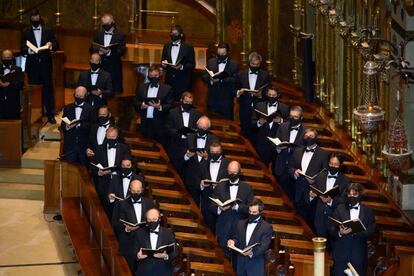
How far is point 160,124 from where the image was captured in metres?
23.0

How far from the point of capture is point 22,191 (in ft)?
78.2

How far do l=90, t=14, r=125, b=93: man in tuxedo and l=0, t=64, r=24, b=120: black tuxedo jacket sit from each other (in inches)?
46.8

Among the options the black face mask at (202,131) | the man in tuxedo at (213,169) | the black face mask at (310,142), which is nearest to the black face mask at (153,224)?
the man in tuxedo at (213,169)

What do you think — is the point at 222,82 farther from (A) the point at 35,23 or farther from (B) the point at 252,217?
(B) the point at 252,217

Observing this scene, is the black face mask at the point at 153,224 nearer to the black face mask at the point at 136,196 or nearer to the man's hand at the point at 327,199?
the black face mask at the point at 136,196

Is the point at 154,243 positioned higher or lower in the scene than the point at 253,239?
lower

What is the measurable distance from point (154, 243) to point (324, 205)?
218cm

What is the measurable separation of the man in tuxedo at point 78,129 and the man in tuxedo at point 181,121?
118 centimetres

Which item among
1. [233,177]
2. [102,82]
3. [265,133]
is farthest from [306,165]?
[102,82]

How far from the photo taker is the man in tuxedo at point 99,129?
22.0m

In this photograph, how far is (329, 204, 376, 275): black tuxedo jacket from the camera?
19.2 metres

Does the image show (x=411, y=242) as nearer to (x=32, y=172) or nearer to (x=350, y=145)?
(x=350, y=145)

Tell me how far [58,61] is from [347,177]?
7.12 m

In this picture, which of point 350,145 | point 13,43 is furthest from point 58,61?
point 350,145
